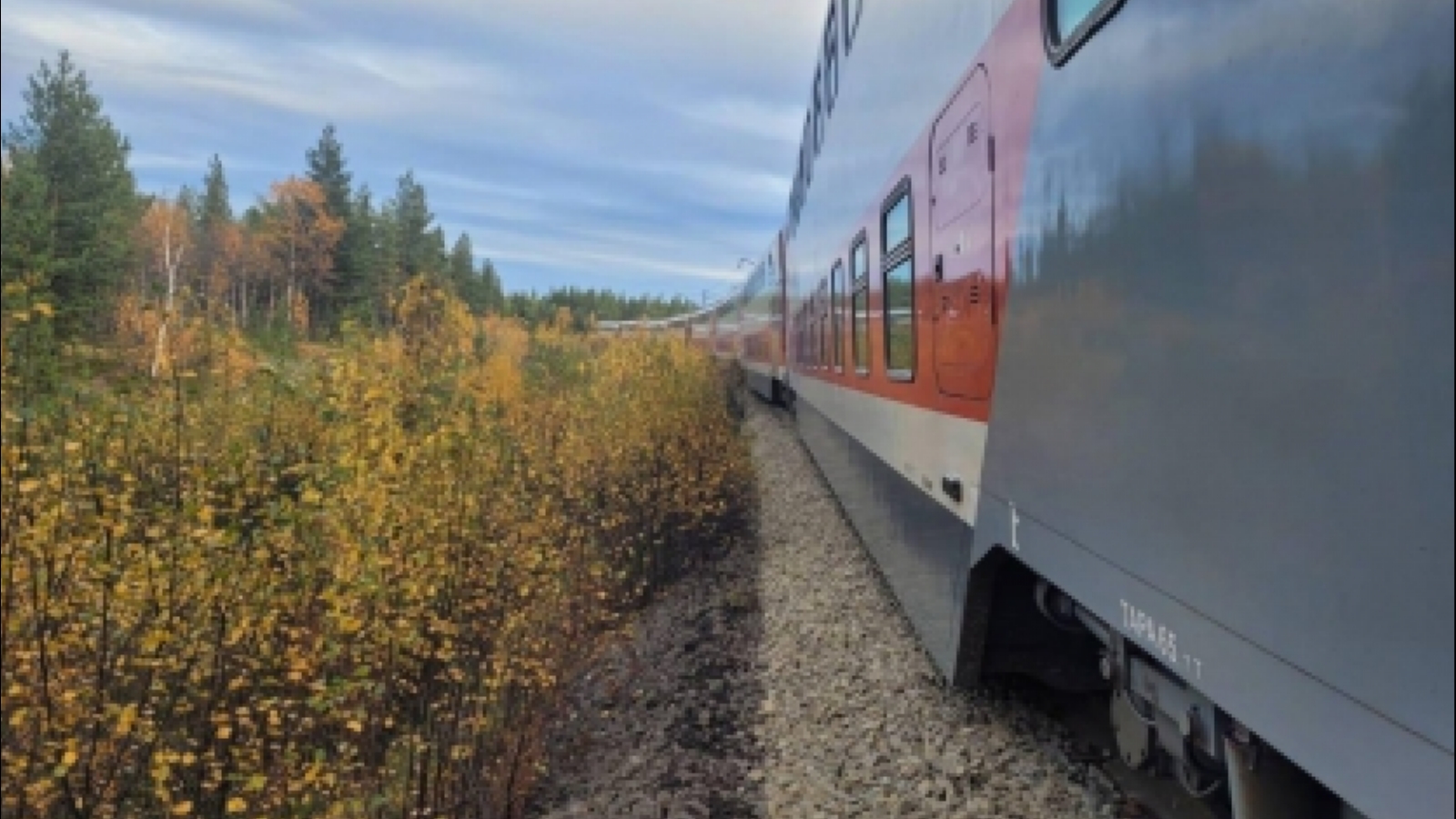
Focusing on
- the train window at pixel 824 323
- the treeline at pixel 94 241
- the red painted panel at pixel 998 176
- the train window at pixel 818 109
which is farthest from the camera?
the train window at pixel 818 109

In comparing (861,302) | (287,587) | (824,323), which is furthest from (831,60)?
(287,587)

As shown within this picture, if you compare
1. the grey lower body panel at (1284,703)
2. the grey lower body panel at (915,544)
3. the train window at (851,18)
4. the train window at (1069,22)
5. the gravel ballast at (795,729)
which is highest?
the train window at (851,18)

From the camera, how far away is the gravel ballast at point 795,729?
4.41m

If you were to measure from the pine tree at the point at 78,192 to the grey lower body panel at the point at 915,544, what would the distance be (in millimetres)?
2943

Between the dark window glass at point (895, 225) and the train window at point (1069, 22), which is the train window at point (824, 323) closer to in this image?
the dark window glass at point (895, 225)

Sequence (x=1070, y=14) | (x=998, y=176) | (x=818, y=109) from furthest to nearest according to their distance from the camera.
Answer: (x=818, y=109), (x=998, y=176), (x=1070, y=14)

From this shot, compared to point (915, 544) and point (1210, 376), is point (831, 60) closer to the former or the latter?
point (915, 544)

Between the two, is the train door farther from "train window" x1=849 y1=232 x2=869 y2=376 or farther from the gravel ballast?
"train window" x1=849 y1=232 x2=869 y2=376

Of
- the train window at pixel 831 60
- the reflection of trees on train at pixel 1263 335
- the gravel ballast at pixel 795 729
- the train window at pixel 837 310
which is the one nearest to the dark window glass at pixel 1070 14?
the reflection of trees on train at pixel 1263 335

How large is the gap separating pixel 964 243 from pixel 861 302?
3423 millimetres

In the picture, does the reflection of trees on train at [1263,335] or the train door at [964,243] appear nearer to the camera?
the reflection of trees on train at [1263,335]

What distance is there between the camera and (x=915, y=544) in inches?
216

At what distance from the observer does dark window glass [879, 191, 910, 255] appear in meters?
5.20

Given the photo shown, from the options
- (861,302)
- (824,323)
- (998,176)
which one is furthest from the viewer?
(824,323)
